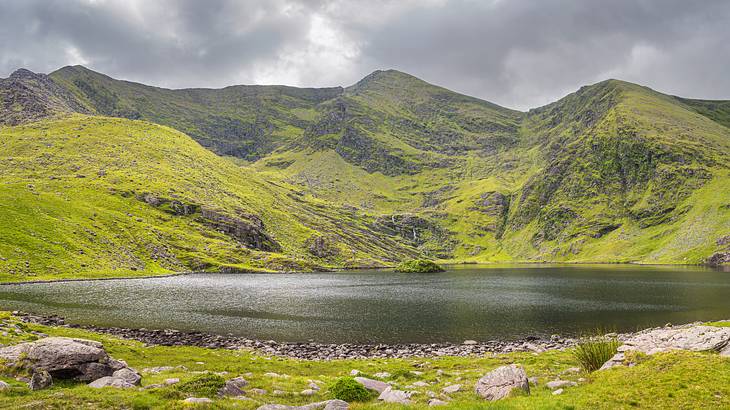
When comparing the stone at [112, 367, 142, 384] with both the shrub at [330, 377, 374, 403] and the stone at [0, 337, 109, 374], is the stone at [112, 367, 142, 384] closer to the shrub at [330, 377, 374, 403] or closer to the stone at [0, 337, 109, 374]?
the stone at [0, 337, 109, 374]

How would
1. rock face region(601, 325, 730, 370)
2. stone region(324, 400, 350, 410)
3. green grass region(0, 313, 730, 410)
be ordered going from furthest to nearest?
rock face region(601, 325, 730, 370)
stone region(324, 400, 350, 410)
green grass region(0, 313, 730, 410)

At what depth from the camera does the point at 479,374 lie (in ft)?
102

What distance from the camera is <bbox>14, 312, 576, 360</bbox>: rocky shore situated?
47.8 m

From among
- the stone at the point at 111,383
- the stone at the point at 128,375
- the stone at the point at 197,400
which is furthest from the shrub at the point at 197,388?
the stone at the point at 128,375

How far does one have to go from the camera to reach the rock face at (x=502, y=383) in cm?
2151

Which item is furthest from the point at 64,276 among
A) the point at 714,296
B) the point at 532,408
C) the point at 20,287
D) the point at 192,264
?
the point at 714,296

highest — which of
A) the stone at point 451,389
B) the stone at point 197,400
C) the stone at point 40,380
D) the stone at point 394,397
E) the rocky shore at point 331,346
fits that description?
the stone at point 40,380

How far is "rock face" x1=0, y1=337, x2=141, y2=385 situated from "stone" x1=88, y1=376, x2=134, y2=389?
313 millimetres

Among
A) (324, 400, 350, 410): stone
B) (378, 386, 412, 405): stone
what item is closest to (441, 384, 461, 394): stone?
(378, 386, 412, 405): stone

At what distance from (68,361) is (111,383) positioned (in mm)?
2782

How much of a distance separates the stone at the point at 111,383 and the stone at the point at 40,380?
5.92ft

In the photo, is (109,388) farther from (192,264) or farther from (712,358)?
(192,264)

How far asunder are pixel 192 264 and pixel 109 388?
17920 centimetres

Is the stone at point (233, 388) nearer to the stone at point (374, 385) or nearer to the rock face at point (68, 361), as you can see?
the rock face at point (68, 361)
